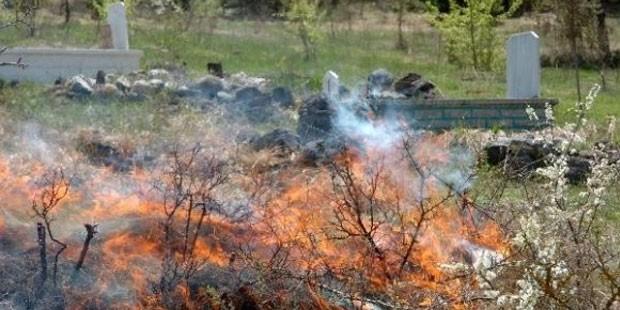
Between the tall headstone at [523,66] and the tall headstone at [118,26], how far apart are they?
6.40m

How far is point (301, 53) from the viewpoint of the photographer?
68.9 ft

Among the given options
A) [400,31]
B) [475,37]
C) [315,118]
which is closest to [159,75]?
[315,118]

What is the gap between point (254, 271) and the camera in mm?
6055

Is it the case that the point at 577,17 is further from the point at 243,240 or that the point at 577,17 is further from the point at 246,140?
the point at 243,240

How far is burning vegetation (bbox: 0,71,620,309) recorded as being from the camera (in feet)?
17.7

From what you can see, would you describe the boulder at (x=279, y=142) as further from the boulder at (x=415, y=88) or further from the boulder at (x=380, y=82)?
the boulder at (x=415, y=88)

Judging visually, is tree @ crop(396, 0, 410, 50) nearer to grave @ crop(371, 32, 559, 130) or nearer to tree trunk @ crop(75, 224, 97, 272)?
grave @ crop(371, 32, 559, 130)

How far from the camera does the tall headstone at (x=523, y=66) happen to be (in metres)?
14.8

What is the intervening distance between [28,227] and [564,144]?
11.2 ft

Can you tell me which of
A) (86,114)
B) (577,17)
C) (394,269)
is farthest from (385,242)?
(577,17)

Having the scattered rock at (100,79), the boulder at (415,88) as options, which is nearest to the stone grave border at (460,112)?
the boulder at (415,88)

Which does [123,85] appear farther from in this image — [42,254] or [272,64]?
[42,254]

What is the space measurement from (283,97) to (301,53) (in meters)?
7.61

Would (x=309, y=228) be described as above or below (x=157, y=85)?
below
